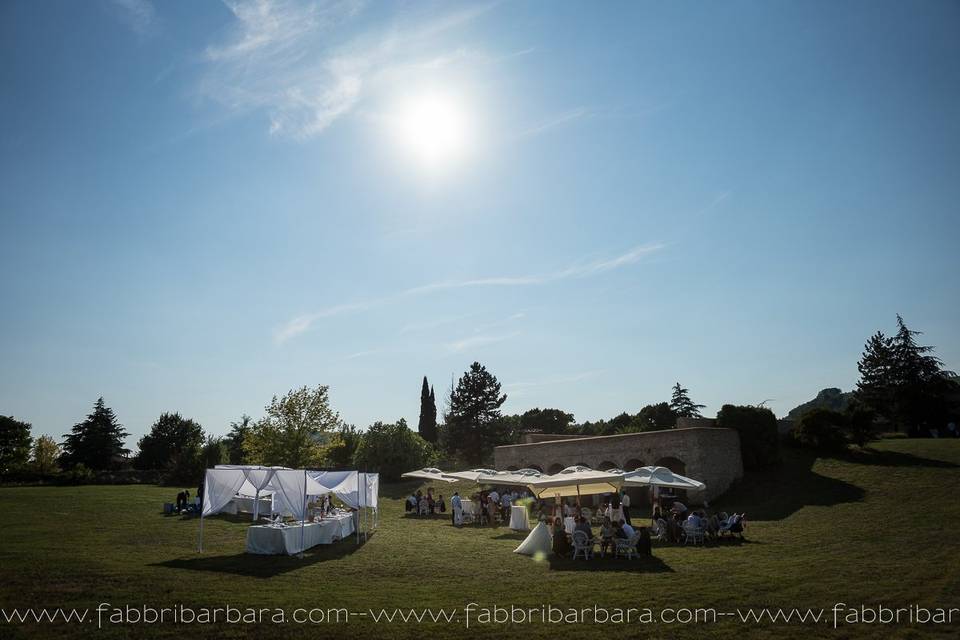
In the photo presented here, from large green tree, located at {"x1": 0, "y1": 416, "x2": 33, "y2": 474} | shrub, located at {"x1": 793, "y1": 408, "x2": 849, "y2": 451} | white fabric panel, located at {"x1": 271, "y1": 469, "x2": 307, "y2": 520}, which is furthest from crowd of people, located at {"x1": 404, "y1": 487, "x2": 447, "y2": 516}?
large green tree, located at {"x1": 0, "y1": 416, "x2": 33, "y2": 474}

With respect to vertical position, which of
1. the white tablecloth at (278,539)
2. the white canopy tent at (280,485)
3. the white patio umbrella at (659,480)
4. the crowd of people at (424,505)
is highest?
the white canopy tent at (280,485)

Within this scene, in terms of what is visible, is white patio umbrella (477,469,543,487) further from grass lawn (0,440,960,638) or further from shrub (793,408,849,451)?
shrub (793,408,849,451)

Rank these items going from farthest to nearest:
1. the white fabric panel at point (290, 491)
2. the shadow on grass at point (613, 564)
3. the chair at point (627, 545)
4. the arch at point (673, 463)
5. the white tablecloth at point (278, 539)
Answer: the arch at point (673, 463)
the white fabric panel at point (290, 491)
the white tablecloth at point (278, 539)
the chair at point (627, 545)
the shadow on grass at point (613, 564)

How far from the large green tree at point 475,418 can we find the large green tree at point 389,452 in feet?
54.2

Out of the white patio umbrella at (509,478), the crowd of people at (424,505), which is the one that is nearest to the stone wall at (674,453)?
the white patio umbrella at (509,478)

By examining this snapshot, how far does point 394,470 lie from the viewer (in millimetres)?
44812

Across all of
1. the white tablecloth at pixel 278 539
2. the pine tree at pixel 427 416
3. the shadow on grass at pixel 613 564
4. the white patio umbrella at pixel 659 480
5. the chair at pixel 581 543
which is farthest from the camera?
the pine tree at pixel 427 416

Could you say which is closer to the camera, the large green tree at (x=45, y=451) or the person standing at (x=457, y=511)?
the person standing at (x=457, y=511)

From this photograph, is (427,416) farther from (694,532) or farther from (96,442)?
(694,532)

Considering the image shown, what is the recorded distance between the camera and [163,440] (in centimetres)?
6962

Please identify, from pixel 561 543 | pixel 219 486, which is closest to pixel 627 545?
pixel 561 543

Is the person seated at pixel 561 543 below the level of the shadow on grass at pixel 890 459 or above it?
below

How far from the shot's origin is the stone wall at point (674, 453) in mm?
29391

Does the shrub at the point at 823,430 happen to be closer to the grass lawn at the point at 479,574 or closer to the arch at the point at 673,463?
the arch at the point at 673,463
